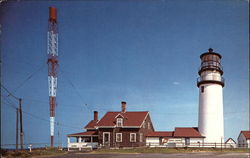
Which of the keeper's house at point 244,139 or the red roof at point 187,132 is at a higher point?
the red roof at point 187,132

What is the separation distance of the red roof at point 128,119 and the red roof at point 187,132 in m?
4.59

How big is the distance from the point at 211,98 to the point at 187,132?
5.12 metres

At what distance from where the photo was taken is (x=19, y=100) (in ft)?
87.5

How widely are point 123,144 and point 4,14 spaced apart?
24565 millimetres

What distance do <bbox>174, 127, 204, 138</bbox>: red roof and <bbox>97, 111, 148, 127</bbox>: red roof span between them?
15.1 ft

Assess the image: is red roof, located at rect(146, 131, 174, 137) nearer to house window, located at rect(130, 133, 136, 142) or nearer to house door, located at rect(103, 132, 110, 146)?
house window, located at rect(130, 133, 136, 142)

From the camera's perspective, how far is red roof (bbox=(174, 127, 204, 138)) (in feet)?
99.6

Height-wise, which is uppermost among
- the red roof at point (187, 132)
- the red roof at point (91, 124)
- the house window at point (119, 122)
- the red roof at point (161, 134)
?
the house window at point (119, 122)

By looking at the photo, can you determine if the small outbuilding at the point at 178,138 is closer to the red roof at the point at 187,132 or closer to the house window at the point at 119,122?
the red roof at the point at 187,132

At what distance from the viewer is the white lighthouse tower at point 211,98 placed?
2981 cm

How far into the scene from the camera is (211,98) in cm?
3022

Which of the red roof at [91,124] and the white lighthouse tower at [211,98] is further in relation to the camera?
the red roof at [91,124]

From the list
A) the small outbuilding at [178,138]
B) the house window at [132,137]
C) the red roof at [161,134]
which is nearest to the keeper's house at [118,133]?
the house window at [132,137]

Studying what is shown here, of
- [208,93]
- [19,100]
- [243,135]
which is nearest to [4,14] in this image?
[19,100]
